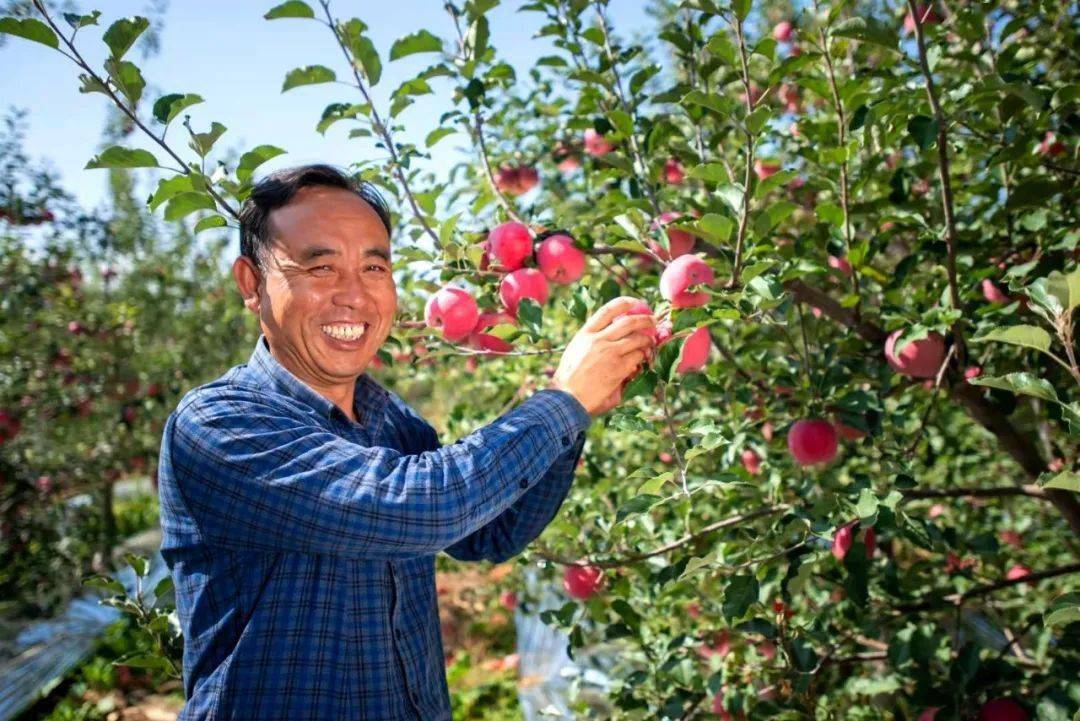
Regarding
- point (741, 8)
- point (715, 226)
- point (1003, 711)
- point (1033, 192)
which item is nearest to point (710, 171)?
point (715, 226)

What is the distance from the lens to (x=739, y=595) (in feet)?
4.23

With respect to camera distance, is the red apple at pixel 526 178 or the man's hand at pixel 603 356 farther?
the red apple at pixel 526 178

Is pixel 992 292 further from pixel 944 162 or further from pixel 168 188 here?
pixel 168 188

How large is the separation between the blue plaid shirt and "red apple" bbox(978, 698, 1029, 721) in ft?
3.50

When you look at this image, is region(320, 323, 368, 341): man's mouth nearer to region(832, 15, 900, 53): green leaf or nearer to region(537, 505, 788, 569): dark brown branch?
region(537, 505, 788, 569): dark brown branch

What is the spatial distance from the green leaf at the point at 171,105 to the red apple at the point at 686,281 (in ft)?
2.47

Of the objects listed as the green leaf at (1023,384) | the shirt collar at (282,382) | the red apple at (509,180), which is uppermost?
the red apple at (509,180)

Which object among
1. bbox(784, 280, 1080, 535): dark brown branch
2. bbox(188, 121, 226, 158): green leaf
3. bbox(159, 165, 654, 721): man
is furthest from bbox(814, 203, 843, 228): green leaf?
bbox(188, 121, 226, 158): green leaf

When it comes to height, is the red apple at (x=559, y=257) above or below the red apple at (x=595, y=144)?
below

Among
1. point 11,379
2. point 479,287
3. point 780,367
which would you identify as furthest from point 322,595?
point 11,379

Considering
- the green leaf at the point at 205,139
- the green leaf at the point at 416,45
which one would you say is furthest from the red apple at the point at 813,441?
the green leaf at the point at 205,139

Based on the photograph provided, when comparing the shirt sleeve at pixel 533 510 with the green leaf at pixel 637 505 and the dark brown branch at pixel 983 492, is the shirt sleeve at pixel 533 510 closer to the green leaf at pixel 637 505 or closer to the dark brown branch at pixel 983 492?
the green leaf at pixel 637 505

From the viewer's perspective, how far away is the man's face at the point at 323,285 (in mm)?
1091

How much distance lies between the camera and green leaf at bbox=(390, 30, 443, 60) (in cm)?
139
